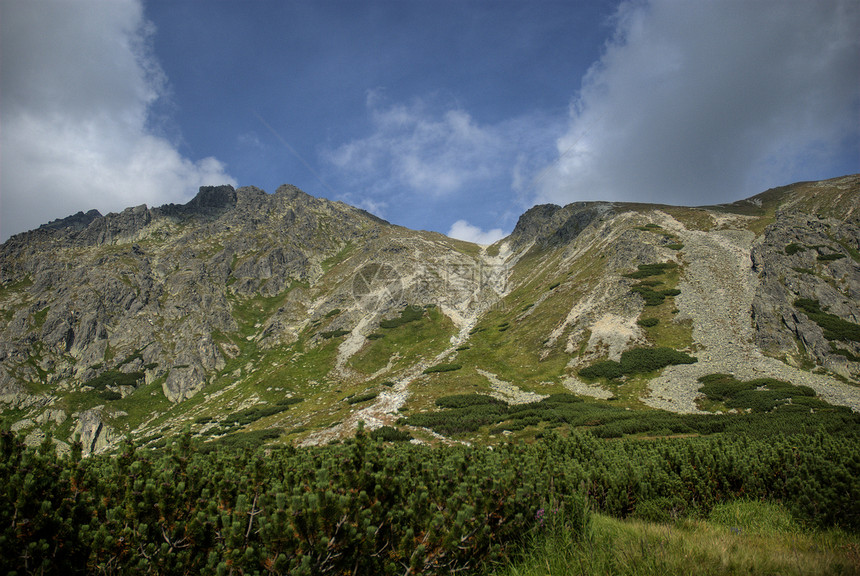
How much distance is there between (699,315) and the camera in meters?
53.4

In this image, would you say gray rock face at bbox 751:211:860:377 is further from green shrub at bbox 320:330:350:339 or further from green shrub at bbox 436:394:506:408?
green shrub at bbox 320:330:350:339

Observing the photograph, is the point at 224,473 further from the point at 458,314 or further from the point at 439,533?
the point at 458,314

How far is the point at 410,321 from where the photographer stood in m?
90.4

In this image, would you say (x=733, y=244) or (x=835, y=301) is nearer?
(x=835, y=301)

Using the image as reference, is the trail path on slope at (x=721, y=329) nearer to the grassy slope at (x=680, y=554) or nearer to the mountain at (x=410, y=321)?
the mountain at (x=410, y=321)

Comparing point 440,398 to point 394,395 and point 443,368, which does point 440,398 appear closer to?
point 394,395

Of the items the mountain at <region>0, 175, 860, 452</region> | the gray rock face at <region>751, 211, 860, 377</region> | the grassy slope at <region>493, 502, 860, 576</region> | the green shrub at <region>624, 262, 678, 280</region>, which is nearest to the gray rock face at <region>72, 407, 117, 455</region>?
the mountain at <region>0, 175, 860, 452</region>

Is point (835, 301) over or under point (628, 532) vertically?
over

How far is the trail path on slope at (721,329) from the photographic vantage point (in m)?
36.7

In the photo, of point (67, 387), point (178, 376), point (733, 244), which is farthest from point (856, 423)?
point (67, 387)

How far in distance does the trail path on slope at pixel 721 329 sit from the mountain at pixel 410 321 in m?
0.31

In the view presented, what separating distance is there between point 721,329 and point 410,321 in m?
60.1

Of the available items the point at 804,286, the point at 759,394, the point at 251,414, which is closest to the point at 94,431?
the point at 251,414

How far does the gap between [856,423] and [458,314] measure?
78.8m
